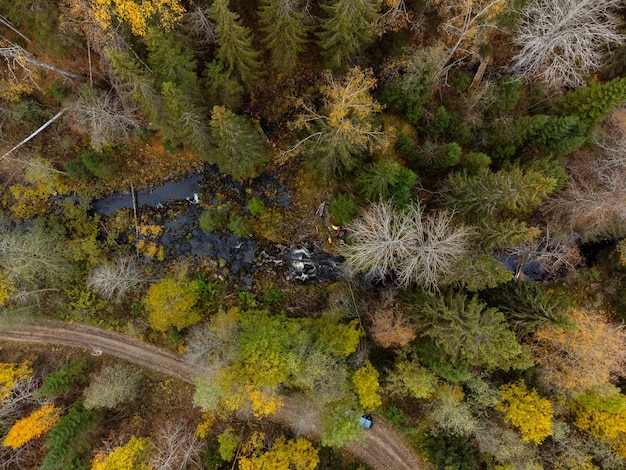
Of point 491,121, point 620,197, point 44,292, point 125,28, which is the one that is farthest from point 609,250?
point 44,292

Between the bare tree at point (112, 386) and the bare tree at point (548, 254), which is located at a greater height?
the bare tree at point (548, 254)

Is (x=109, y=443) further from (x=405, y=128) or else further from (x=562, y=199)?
(x=562, y=199)

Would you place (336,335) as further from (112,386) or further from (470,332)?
(112,386)

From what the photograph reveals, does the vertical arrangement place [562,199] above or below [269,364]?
above

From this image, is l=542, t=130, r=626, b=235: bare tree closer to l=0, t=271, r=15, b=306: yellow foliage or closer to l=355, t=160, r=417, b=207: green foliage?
l=355, t=160, r=417, b=207: green foliage

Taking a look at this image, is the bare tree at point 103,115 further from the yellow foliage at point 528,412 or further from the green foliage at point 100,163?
the yellow foliage at point 528,412

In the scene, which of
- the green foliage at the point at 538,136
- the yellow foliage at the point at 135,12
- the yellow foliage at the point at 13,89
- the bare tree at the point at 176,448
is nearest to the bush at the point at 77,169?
the yellow foliage at the point at 13,89

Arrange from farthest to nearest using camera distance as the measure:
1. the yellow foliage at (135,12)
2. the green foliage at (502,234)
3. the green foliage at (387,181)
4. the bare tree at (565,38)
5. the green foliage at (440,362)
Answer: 1. the green foliage at (387,181)
2. the green foliage at (440,362)
3. the bare tree at (565,38)
4. the green foliage at (502,234)
5. the yellow foliage at (135,12)
